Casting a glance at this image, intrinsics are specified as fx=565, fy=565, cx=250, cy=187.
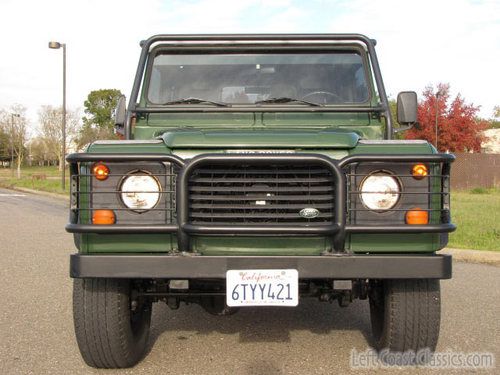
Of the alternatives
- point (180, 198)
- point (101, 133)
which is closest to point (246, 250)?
point (180, 198)

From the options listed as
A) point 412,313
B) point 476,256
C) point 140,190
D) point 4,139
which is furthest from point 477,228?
point 4,139

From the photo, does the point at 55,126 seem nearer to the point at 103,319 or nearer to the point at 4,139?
the point at 4,139

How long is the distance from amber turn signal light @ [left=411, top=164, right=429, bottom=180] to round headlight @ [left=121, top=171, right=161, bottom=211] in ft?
4.45

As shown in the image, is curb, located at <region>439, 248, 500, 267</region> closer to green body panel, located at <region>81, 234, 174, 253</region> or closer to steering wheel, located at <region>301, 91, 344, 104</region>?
steering wheel, located at <region>301, 91, 344, 104</region>

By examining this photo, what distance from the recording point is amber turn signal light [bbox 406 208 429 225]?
2.97 metres

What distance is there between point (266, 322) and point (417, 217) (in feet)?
6.33

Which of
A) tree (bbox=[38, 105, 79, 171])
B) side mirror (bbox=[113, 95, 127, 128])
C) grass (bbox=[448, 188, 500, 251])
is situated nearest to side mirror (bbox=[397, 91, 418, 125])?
side mirror (bbox=[113, 95, 127, 128])

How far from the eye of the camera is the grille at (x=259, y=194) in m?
2.96

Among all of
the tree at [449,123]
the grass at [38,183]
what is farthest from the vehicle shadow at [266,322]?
the tree at [449,123]

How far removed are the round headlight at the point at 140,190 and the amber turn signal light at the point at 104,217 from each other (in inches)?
3.8

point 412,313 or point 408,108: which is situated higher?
point 408,108

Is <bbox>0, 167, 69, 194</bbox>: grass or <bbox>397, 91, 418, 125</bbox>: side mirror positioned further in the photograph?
<bbox>0, 167, 69, 194</bbox>: grass

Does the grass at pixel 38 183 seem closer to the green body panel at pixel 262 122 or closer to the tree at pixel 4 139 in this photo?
the tree at pixel 4 139

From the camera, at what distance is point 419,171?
2982 millimetres
